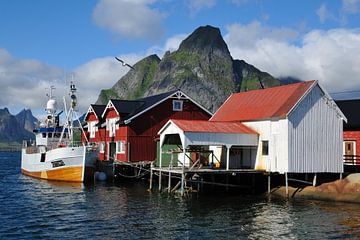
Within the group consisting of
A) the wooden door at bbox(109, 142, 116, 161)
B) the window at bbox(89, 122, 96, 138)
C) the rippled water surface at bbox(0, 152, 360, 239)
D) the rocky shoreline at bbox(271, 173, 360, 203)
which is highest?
the window at bbox(89, 122, 96, 138)

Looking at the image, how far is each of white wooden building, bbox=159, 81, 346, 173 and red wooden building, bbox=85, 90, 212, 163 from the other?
41.0 feet

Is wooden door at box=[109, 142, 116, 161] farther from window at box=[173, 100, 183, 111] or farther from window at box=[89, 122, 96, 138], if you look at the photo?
window at box=[173, 100, 183, 111]

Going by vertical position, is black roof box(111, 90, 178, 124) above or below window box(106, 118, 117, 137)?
above

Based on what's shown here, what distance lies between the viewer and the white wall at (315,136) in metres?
33.9

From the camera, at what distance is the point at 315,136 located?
34844 mm

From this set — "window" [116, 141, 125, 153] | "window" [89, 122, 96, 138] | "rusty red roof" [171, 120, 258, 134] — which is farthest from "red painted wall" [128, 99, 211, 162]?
"rusty red roof" [171, 120, 258, 134]

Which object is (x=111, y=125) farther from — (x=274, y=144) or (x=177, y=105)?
(x=274, y=144)

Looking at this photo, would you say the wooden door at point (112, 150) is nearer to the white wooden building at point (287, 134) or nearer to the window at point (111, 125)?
the window at point (111, 125)

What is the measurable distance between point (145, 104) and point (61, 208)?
23.5 meters

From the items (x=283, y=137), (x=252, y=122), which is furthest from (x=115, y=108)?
(x=283, y=137)

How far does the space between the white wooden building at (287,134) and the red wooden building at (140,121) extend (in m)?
12.5

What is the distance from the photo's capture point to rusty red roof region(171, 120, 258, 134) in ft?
110

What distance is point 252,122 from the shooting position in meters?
36.5

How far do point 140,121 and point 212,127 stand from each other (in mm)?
16231
